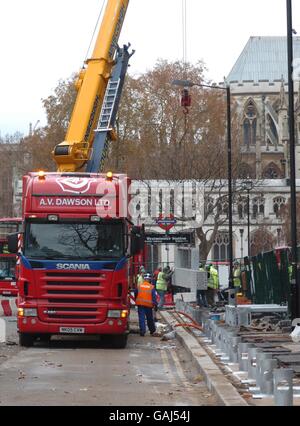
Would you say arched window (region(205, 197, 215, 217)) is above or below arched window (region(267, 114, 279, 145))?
below

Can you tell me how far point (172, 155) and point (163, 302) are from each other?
25584mm

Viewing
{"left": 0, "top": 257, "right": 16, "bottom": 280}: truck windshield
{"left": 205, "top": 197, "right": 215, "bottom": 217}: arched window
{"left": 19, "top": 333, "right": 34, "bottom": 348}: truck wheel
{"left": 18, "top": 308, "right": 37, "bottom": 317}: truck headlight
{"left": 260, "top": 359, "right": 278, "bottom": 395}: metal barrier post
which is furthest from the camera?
{"left": 205, "top": 197, "right": 215, "bottom": 217}: arched window

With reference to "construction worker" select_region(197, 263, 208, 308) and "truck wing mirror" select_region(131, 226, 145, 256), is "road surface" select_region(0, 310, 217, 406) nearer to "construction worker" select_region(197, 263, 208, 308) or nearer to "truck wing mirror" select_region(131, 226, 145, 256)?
"truck wing mirror" select_region(131, 226, 145, 256)

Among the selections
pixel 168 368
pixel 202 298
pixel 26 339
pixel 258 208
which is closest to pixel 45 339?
pixel 26 339

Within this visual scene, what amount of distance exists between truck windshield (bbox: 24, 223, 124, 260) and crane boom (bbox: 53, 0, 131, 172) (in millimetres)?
5410

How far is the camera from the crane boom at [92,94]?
2733 cm

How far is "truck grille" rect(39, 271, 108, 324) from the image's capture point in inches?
851

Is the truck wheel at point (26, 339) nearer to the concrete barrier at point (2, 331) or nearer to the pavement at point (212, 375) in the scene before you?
the concrete barrier at point (2, 331)

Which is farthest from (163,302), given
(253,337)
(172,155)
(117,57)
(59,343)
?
(172,155)

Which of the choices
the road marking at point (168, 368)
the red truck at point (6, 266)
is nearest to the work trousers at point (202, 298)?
the road marking at point (168, 368)

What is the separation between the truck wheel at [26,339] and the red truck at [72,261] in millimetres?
226

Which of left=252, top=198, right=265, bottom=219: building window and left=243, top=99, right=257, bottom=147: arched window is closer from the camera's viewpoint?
left=252, top=198, right=265, bottom=219: building window

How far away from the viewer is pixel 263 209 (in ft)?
295

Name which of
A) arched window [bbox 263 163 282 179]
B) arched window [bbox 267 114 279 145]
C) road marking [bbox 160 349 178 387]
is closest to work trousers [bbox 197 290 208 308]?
road marking [bbox 160 349 178 387]
